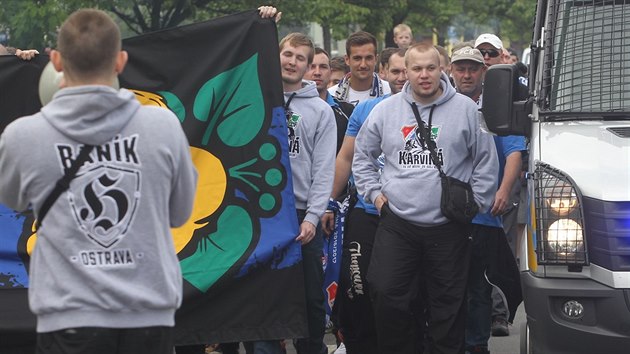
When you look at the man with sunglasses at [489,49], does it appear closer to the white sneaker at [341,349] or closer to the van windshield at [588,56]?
the white sneaker at [341,349]

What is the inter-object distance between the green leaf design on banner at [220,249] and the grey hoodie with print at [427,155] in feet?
2.92

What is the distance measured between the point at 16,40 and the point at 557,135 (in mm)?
18082

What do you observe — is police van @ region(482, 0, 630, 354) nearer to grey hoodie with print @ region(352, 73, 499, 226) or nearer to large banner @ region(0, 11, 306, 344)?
grey hoodie with print @ region(352, 73, 499, 226)

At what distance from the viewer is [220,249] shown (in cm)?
704

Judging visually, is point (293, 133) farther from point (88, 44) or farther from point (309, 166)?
point (88, 44)

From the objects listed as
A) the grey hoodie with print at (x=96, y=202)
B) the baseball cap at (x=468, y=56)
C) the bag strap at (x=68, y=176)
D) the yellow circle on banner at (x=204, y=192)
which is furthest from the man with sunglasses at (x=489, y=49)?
the bag strap at (x=68, y=176)

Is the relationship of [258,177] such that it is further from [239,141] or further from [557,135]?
[557,135]

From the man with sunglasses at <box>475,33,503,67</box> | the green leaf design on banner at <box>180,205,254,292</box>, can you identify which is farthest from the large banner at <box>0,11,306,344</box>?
the man with sunglasses at <box>475,33,503,67</box>

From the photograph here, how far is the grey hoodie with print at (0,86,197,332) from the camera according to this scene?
163 inches

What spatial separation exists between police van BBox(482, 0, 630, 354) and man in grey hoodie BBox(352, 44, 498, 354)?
532mm

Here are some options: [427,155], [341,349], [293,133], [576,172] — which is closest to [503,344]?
[341,349]

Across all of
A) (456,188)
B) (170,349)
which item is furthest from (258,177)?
(170,349)

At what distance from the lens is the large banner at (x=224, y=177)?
276 inches

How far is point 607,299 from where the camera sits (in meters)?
5.89
